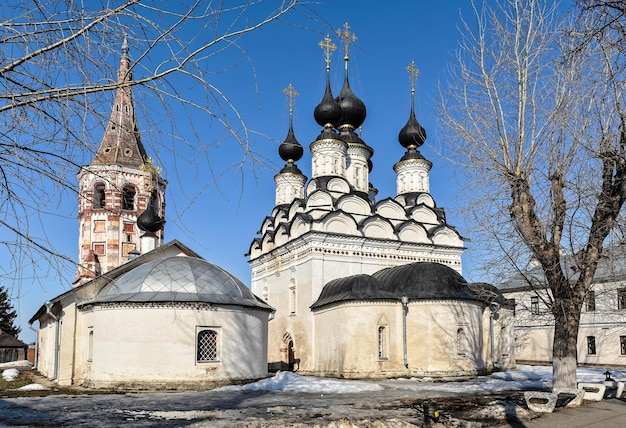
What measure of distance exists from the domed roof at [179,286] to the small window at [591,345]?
1789cm

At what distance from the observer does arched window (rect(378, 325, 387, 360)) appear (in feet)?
61.3

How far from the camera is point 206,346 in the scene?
14.6 m

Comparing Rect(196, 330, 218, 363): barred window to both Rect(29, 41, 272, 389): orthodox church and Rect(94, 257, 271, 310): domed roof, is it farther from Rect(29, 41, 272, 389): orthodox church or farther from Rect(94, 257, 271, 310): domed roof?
Rect(94, 257, 271, 310): domed roof

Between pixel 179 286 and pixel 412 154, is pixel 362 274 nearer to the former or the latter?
pixel 179 286

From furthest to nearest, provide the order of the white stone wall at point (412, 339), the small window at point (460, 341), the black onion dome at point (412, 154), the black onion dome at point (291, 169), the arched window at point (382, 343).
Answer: the black onion dome at point (291, 169) < the black onion dome at point (412, 154) < the arched window at point (382, 343) < the small window at point (460, 341) < the white stone wall at point (412, 339)

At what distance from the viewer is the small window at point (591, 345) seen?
26.5 meters

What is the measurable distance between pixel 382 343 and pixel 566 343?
29.6 feet

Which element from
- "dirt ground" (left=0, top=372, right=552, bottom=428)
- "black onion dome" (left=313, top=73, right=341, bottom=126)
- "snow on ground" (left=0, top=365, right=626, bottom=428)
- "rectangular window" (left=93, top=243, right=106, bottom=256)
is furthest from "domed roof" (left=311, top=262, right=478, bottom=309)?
"rectangular window" (left=93, top=243, right=106, bottom=256)

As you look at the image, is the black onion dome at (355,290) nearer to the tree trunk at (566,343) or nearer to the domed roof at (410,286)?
the domed roof at (410,286)

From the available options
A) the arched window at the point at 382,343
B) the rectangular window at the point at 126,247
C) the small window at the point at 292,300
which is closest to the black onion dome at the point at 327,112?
the small window at the point at 292,300

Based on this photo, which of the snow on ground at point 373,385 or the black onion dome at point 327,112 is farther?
the black onion dome at point 327,112

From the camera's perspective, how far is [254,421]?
8.42 m

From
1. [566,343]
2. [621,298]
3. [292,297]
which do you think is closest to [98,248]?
[292,297]

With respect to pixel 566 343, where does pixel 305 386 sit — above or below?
below
